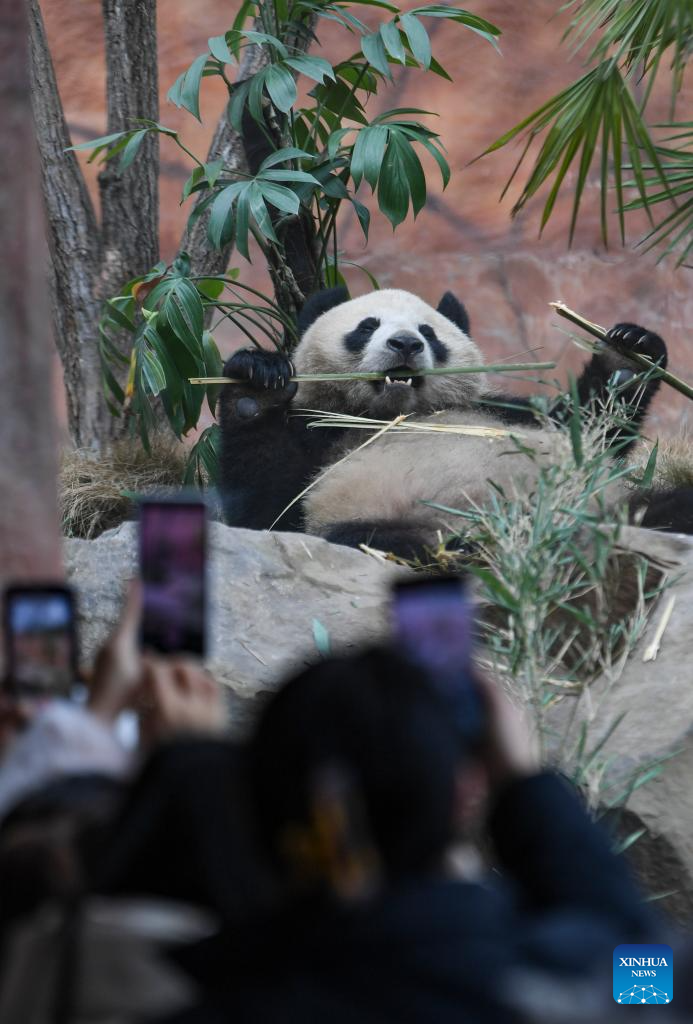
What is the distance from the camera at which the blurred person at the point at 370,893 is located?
686 mm

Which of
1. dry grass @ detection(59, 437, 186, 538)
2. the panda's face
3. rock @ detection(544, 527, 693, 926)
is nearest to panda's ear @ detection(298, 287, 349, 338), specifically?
the panda's face

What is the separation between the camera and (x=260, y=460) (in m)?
3.71

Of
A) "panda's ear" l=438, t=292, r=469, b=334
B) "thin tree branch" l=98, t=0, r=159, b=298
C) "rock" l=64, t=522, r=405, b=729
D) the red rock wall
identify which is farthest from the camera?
the red rock wall

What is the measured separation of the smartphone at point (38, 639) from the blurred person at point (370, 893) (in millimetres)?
361

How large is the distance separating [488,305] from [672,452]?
146 inches

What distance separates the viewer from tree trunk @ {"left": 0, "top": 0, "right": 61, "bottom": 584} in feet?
5.14

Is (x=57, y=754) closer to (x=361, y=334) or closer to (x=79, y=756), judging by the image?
(x=79, y=756)

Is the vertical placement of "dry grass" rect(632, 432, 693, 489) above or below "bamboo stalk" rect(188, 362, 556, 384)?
below

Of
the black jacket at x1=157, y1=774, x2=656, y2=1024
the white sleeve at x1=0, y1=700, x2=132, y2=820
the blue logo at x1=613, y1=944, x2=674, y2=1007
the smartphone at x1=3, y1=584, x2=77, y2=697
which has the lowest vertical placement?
the blue logo at x1=613, y1=944, x2=674, y2=1007

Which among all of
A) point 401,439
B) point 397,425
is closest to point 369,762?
point 397,425

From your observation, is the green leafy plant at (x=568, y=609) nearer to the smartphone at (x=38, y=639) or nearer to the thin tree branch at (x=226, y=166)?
the smartphone at (x=38, y=639)

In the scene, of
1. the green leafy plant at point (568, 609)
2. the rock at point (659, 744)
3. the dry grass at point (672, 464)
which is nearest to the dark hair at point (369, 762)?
the green leafy plant at point (568, 609)

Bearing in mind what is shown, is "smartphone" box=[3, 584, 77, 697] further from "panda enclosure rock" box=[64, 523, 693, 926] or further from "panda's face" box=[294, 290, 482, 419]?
"panda's face" box=[294, 290, 482, 419]

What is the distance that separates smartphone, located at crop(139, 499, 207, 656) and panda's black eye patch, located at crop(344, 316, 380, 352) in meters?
3.01
